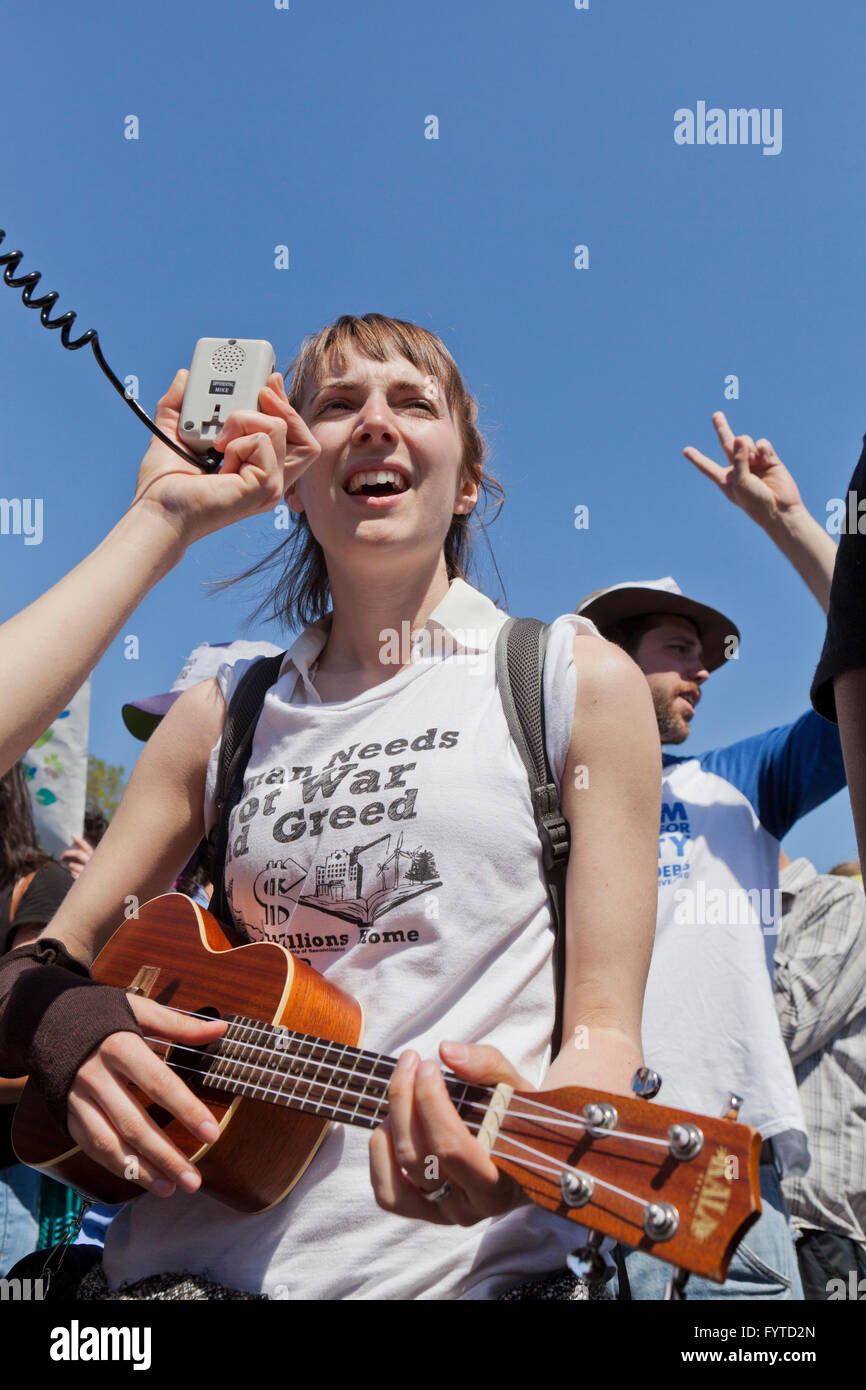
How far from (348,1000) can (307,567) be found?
51.5 inches

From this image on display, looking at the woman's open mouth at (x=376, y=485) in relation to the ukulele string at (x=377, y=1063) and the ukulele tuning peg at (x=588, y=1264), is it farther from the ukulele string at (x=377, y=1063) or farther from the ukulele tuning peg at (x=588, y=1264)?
the ukulele tuning peg at (x=588, y=1264)

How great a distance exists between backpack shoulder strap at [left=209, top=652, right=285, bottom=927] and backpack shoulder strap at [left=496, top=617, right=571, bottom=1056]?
0.51 meters

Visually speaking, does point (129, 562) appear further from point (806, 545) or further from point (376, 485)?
point (806, 545)

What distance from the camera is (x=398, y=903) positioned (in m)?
1.87

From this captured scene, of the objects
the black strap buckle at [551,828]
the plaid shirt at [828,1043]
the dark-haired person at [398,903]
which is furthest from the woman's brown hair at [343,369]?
the plaid shirt at [828,1043]

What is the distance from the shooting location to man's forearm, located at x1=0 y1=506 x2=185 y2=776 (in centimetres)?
176

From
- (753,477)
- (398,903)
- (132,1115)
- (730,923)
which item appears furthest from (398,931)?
(753,477)

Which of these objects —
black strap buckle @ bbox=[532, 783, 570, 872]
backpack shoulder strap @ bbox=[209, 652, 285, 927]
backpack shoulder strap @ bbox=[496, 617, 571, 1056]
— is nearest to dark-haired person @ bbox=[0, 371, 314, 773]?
backpack shoulder strap @ bbox=[209, 652, 285, 927]

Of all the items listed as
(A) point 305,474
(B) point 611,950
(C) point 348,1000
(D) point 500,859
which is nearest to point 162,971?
(C) point 348,1000

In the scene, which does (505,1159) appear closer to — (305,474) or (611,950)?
(611,950)

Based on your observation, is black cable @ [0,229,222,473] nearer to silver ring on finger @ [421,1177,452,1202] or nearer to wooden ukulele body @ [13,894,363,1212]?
wooden ukulele body @ [13,894,363,1212]

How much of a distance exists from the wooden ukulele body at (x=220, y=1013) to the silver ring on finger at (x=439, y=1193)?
0.37 m

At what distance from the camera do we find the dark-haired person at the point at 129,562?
1770 mm

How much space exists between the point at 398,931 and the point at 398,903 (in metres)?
0.04
